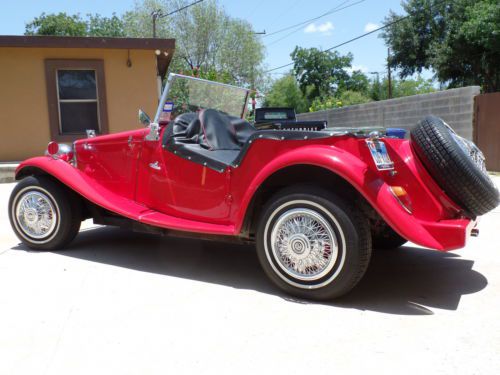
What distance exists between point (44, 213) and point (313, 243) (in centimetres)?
270

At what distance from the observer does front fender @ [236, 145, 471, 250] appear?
2.87 m

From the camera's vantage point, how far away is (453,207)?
119 inches

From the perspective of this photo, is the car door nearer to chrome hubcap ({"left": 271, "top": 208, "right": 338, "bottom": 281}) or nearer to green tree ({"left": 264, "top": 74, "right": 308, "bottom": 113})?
chrome hubcap ({"left": 271, "top": 208, "right": 338, "bottom": 281})

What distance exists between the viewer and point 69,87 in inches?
448

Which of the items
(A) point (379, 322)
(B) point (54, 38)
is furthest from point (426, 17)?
(A) point (379, 322)

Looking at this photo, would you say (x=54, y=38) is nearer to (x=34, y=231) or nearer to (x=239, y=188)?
(x=34, y=231)

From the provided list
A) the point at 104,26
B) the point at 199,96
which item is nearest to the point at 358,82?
the point at 104,26

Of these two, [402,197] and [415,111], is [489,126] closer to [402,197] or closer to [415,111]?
[415,111]

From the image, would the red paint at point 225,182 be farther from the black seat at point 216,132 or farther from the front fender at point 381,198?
the black seat at point 216,132

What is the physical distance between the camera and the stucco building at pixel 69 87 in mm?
11039

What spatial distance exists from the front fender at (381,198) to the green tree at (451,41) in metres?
21.2

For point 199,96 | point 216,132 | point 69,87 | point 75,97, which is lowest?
point 216,132

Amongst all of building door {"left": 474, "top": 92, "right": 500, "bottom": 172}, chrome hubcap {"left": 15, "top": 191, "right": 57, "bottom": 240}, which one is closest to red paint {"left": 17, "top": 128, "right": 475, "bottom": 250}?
chrome hubcap {"left": 15, "top": 191, "right": 57, "bottom": 240}

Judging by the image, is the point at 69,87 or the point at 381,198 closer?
the point at 381,198
